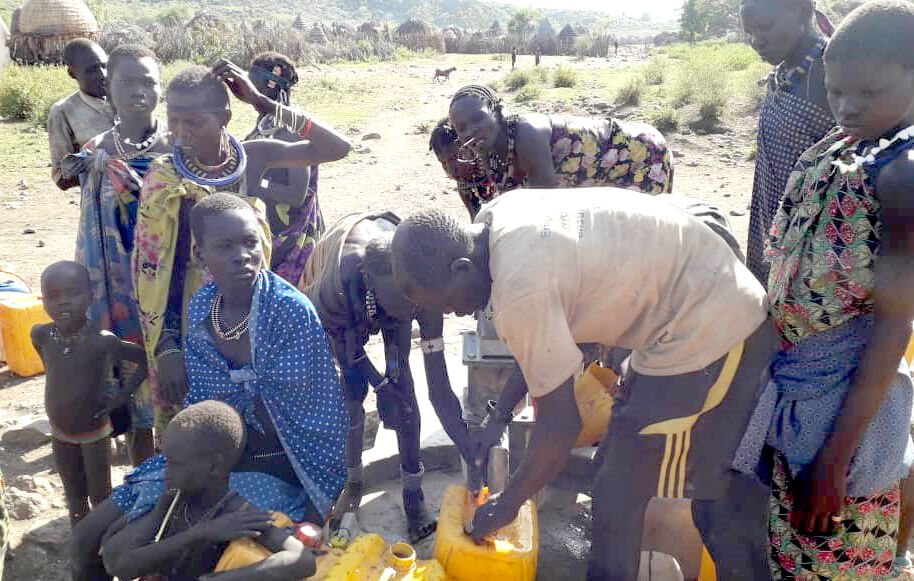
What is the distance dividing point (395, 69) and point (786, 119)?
21.9 metres

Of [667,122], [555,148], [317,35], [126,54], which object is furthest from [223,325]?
[317,35]

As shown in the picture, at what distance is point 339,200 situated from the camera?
8.71m

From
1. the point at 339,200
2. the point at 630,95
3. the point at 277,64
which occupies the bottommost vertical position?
the point at 339,200

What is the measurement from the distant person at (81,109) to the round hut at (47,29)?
12197 millimetres

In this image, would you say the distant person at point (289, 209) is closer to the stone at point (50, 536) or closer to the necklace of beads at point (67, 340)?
the necklace of beads at point (67, 340)

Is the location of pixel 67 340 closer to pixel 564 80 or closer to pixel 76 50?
pixel 76 50

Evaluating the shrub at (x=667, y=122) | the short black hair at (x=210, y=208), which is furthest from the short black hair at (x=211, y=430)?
the shrub at (x=667, y=122)

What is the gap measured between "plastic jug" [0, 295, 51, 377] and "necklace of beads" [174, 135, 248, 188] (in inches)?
88.7

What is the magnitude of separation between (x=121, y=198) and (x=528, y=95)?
43.0 ft

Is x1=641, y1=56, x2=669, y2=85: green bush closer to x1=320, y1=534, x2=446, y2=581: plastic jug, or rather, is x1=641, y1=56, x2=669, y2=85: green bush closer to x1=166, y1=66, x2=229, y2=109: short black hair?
x1=166, y1=66, x2=229, y2=109: short black hair

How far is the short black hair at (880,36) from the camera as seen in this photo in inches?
67.7

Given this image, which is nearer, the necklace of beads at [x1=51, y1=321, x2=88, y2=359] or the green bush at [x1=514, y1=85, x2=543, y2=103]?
the necklace of beads at [x1=51, y1=321, x2=88, y2=359]

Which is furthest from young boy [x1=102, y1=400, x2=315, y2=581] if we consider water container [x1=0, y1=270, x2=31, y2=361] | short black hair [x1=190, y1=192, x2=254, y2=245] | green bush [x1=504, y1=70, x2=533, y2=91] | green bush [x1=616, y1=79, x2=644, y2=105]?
green bush [x1=504, y1=70, x2=533, y2=91]

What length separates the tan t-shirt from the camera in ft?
6.07
